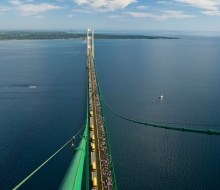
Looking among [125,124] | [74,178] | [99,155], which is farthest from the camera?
[125,124]

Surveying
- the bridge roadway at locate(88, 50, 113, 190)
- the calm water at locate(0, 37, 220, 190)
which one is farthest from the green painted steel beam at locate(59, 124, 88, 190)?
the calm water at locate(0, 37, 220, 190)

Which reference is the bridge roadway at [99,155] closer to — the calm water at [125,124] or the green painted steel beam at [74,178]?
the calm water at [125,124]

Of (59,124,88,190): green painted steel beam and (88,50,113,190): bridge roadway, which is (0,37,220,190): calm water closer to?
(88,50,113,190): bridge roadway


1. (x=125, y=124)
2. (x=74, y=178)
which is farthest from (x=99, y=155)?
(x=74, y=178)

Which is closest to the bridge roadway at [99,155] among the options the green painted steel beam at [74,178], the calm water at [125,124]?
the calm water at [125,124]

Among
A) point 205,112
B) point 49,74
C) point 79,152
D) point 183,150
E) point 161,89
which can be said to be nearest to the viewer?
point 79,152

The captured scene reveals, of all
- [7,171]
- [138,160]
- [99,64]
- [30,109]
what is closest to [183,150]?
[138,160]

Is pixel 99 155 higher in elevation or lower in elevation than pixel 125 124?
higher

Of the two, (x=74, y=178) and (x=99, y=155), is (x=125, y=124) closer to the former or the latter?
(x=99, y=155)

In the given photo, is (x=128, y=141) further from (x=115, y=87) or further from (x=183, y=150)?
(x=115, y=87)
